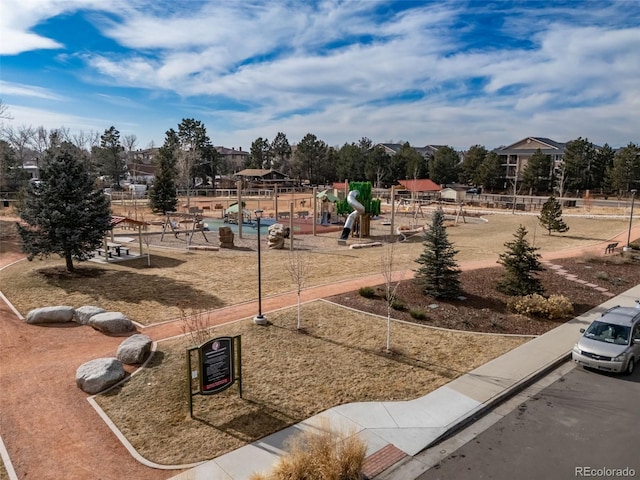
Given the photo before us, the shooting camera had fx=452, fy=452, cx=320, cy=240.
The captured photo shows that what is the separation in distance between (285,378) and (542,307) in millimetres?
10396

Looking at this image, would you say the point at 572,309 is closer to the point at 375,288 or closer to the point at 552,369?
the point at 552,369

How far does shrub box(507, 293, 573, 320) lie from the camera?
16.4 metres

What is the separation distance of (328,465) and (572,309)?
43.8 ft

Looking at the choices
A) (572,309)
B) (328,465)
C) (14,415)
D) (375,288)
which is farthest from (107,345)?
(572,309)

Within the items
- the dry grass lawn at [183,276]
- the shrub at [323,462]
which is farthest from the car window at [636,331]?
the dry grass lawn at [183,276]

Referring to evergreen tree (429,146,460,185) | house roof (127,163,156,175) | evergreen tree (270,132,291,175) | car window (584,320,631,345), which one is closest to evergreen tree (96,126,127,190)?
house roof (127,163,156,175)

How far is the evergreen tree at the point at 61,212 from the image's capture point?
62.6 feet

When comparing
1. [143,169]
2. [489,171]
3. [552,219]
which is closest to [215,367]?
[552,219]

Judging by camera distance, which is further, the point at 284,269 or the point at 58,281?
the point at 284,269

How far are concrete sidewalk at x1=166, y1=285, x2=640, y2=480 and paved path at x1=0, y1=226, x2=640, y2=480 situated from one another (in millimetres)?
1297

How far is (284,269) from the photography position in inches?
888

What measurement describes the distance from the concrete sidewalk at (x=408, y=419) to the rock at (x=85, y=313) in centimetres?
848

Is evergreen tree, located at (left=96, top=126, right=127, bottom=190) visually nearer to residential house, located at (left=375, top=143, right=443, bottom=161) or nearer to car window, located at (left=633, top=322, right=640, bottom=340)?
residential house, located at (left=375, top=143, right=443, bottom=161)

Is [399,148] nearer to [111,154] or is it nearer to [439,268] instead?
[111,154]
